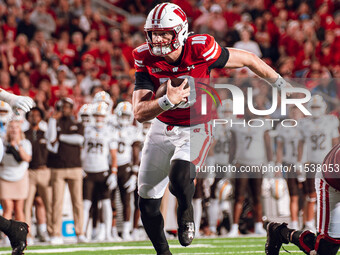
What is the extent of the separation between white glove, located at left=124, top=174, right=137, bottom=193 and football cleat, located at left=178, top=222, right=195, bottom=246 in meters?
4.19

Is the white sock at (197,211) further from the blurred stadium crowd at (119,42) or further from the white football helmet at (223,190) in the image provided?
the white football helmet at (223,190)

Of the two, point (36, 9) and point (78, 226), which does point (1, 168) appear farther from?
point (36, 9)

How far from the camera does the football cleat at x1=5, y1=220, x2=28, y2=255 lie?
580 cm

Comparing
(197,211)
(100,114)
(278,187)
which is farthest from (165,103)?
(278,187)

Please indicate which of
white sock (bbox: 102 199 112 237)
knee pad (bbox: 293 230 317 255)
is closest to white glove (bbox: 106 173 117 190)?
white sock (bbox: 102 199 112 237)

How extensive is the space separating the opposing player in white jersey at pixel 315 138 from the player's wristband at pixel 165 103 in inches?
189

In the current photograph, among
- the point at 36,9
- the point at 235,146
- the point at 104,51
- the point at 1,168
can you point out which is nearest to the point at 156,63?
the point at 1,168

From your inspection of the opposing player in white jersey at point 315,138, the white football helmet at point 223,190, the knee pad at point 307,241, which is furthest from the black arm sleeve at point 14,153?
the knee pad at point 307,241

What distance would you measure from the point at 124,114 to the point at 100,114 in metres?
0.40

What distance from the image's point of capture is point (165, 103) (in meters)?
4.99

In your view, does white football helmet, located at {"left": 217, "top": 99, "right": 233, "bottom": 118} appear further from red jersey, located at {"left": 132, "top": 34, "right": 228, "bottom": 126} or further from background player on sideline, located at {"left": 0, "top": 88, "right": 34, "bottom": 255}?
background player on sideline, located at {"left": 0, "top": 88, "right": 34, "bottom": 255}

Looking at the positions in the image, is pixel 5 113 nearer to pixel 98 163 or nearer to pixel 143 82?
pixel 98 163

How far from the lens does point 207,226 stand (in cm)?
980

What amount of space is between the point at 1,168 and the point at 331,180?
192 inches
